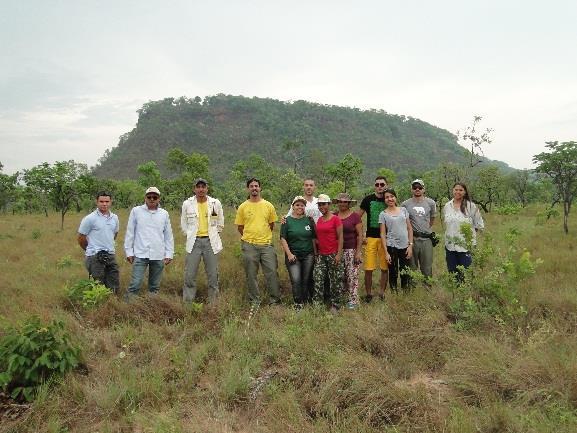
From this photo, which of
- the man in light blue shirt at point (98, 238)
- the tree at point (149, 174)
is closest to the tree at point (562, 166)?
the man in light blue shirt at point (98, 238)

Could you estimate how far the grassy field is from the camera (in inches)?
107

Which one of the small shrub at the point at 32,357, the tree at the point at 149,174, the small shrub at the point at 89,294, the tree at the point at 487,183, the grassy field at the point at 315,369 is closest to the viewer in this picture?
the grassy field at the point at 315,369

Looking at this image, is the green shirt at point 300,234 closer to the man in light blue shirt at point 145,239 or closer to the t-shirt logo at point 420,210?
the t-shirt logo at point 420,210

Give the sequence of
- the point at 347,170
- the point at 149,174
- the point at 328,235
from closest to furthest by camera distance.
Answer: the point at 328,235
the point at 347,170
the point at 149,174

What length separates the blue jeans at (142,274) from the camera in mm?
5133

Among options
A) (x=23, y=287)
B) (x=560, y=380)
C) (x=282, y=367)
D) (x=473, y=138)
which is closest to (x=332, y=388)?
(x=282, y=367)

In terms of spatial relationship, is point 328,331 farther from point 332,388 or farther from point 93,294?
point 93,294

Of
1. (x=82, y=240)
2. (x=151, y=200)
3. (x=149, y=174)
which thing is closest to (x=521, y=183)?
(x=149, y=174)

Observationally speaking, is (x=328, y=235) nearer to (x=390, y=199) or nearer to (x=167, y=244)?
(x=390, y=199)

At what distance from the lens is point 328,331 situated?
4.01 meters

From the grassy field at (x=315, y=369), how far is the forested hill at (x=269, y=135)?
66825 mm

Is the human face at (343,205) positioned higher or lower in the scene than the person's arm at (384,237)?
higher

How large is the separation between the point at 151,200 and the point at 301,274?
2.23 m

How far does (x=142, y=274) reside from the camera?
516cm
